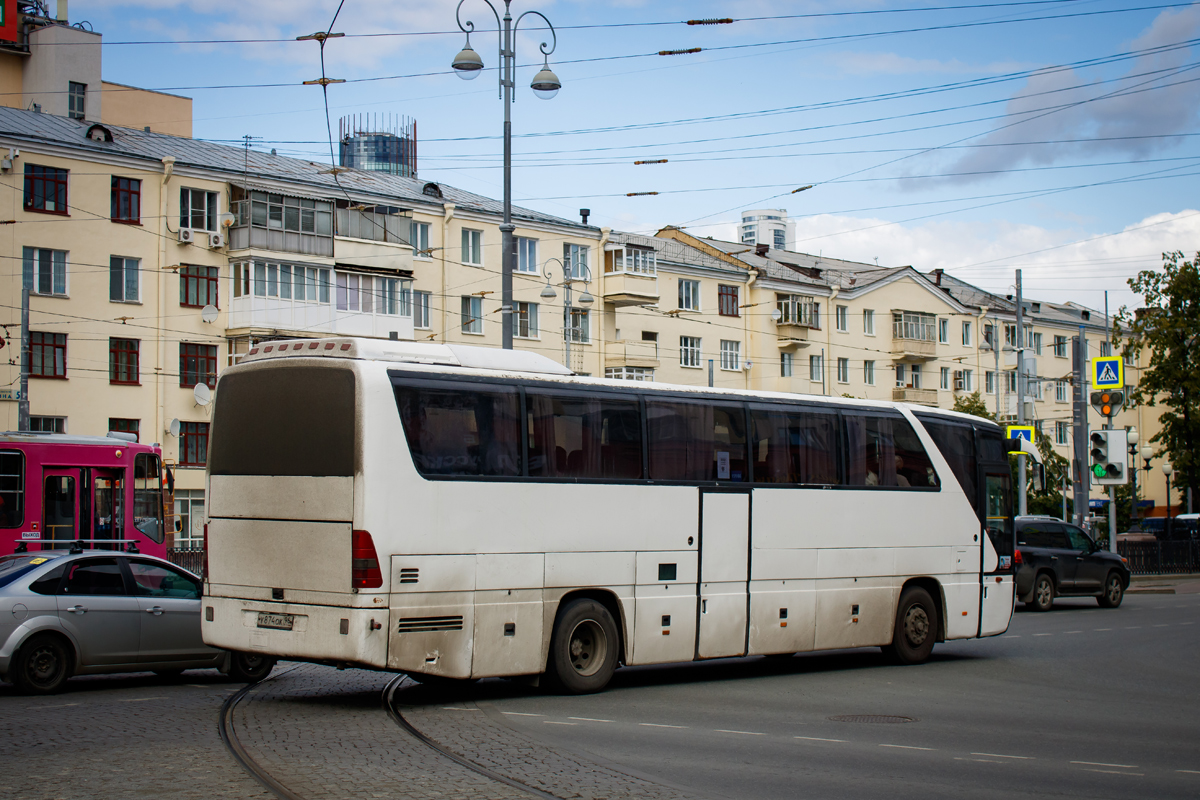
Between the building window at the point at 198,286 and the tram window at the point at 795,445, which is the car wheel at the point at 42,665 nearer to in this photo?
the tram window at the point at 795,445

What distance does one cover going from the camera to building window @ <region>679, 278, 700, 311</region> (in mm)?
65750

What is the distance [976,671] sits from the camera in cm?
1552

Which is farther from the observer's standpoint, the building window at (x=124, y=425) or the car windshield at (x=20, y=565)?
the building window at (x=124, y=425)

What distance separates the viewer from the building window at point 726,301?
221ft

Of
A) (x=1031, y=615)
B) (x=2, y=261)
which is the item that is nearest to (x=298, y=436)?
(x=1031, y=615)

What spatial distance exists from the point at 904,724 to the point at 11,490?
17371 mm

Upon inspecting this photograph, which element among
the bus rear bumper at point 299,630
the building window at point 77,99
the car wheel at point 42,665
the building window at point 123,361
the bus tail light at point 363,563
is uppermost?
the building window at point 77,99

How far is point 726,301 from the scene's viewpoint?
6769cm

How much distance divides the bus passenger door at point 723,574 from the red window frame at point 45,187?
36367mm

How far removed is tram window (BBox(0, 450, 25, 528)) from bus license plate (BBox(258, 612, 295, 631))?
12982mm

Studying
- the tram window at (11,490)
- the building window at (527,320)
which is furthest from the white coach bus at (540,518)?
the building window at (527,320)

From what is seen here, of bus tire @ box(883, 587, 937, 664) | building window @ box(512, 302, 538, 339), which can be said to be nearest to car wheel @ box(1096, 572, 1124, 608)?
bus tire @ box(883, 587, 937, 664)

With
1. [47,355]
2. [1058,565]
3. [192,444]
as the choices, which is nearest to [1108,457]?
[1058,565]

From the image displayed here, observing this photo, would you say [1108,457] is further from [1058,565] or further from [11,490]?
[11,490]
